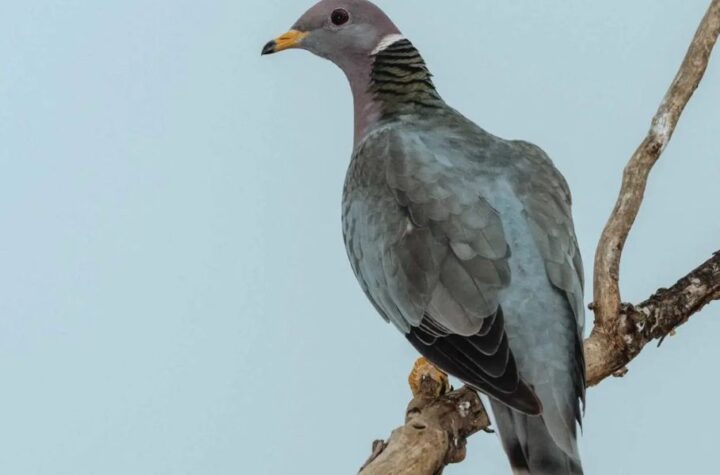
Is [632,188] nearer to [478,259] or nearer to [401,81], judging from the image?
[478,259]

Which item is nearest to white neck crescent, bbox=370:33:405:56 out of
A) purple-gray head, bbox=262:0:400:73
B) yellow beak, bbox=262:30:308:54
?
purple-gray head, bbox=262:0:400:73

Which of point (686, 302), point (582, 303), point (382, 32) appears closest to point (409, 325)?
point (582, 303)

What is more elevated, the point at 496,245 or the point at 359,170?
the point at 359,170

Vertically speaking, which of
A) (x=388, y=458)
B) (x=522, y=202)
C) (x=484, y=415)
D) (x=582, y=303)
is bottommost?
(x=388, y=458)

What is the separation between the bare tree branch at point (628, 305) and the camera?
186 inches

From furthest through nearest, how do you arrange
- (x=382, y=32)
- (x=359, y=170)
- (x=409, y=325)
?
(x=382, y=32)
(x=359, y=170)
(x=409, y=325)

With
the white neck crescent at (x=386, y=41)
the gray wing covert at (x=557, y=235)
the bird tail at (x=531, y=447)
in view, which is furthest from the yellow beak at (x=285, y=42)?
the bird tail at (x=531, y=447)

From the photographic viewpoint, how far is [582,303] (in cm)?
466

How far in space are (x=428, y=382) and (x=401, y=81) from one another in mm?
1252

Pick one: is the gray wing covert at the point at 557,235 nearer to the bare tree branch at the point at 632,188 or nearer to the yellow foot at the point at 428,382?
the bare tree branch at the point at 632,188

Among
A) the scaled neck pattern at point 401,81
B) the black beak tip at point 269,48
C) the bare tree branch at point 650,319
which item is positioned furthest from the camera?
the black beak tip at point 269,48

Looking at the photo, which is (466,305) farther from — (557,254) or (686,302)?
(686,302)

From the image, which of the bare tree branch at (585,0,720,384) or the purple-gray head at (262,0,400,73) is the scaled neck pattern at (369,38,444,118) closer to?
the purple-gray head at (262,0,400,73)

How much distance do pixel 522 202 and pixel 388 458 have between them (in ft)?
3.29
